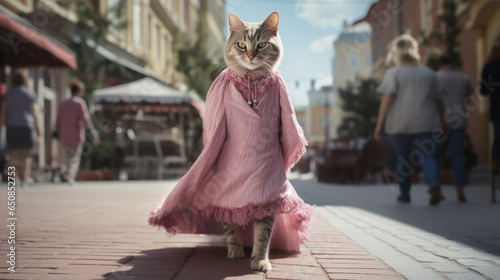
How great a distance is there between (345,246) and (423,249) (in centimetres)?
51

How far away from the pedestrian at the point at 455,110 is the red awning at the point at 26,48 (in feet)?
22.0

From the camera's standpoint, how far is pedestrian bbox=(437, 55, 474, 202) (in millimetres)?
6949

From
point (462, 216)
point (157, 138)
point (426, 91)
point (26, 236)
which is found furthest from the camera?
point (157, 138)

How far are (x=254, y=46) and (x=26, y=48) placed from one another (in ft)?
26.3

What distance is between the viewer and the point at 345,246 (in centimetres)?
361

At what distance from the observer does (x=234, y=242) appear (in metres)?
3.18

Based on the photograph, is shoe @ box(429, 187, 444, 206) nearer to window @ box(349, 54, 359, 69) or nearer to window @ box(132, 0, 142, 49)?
window @ box(132, 0, 142, 49)

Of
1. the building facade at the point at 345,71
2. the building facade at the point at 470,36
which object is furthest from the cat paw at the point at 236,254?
the building facade at the point at 345,71

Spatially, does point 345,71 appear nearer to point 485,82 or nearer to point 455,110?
point 455,110

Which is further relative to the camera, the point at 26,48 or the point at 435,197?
the point at 26,48

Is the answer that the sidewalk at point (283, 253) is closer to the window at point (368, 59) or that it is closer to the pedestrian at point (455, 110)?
the pedestrian at point (455, 110)

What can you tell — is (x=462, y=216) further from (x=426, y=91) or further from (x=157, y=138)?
(x=157, y=138)

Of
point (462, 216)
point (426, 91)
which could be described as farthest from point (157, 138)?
point (462, 216)

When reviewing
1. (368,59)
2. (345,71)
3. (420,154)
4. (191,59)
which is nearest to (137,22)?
(191,59)
